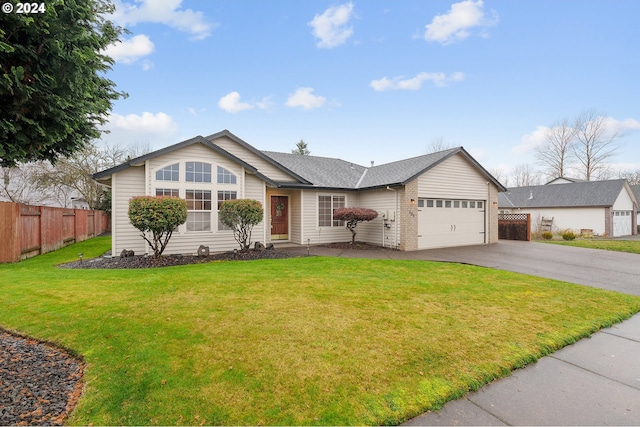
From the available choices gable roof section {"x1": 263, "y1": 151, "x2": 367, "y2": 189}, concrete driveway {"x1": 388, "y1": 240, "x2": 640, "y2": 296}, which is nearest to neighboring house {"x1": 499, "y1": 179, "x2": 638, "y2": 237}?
concrete driveway {"x1": 388, "y1": 240, "x2": 640, "y2": 296}

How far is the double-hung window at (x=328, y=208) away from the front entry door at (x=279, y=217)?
179cm

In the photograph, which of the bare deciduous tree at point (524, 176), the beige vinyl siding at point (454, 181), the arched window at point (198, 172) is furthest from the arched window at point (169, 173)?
the bare deciduous tree at point (524, 176)

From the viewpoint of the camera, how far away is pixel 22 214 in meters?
9.76

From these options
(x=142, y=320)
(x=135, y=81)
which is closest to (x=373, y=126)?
(x=135, y=81)

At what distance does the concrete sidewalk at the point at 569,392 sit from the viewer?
7.92 feet

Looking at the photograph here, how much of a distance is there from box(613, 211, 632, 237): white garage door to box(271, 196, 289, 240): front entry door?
28739 millimetres

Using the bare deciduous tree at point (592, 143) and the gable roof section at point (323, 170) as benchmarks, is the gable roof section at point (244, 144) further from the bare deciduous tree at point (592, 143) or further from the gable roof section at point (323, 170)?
the bare deciduous tree at point (592, 143)

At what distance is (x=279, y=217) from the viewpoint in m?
14.6

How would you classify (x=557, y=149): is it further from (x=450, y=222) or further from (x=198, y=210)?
(x=198, y=210)

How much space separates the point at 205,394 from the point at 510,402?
9.14ft

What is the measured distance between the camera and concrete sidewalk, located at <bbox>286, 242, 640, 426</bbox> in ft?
7.92

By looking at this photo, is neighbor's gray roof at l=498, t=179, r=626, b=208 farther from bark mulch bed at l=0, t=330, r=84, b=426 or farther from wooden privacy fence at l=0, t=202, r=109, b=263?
wooden privacy fence at l=0, t=202, r=109, b=263

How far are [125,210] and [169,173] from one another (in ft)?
6.29

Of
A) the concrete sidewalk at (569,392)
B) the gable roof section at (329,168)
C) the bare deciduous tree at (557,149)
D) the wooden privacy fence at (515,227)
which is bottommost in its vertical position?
the concrete sidewalk at (569,392)
